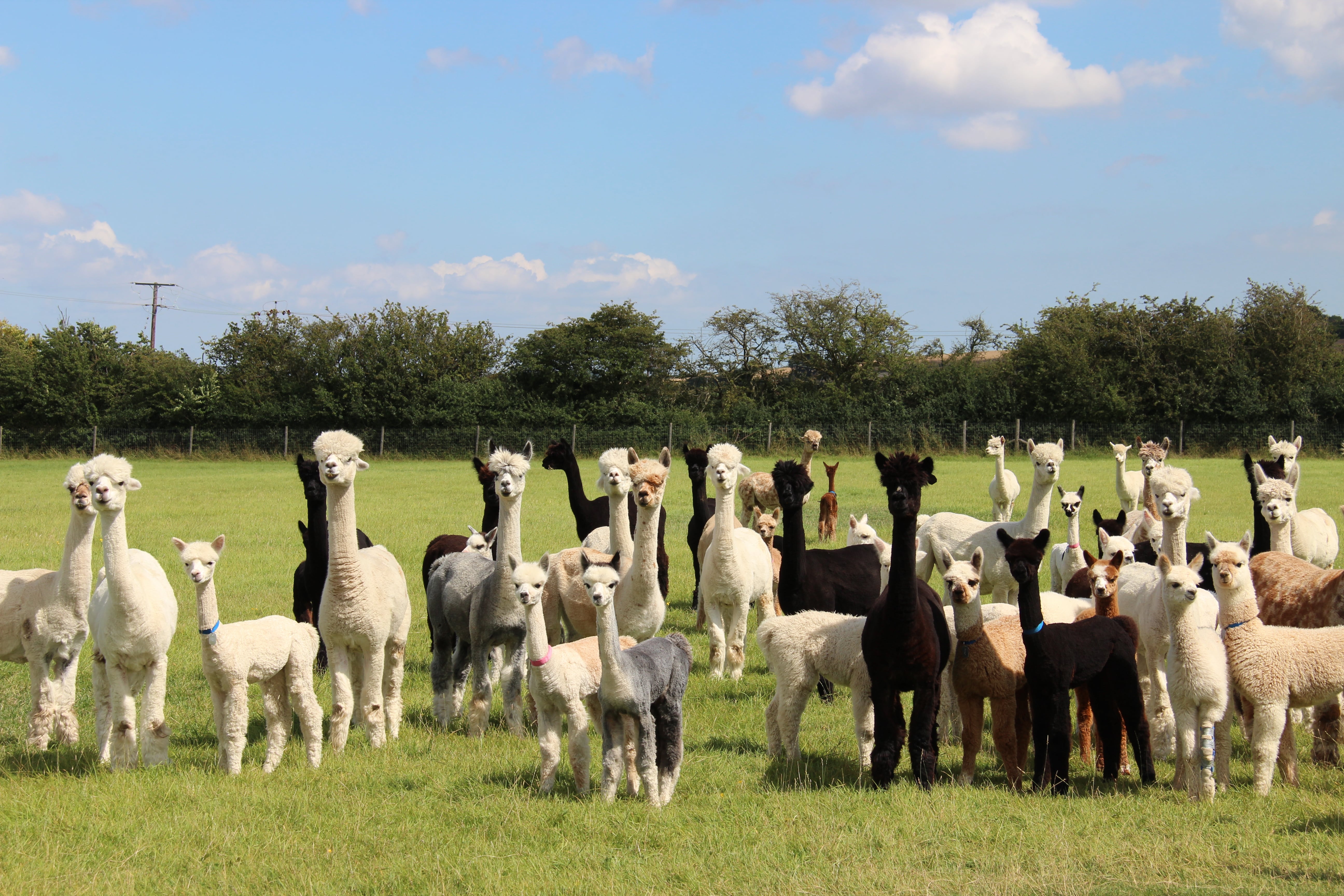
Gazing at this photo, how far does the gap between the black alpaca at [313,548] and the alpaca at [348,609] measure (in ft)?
1.42

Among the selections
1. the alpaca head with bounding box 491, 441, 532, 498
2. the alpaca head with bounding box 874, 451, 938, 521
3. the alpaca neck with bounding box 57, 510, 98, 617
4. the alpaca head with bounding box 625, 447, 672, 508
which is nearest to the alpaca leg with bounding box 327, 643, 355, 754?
the alpaca head with bounding box 491, 441, 532, 498

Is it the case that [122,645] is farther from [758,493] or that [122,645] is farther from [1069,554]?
[758,493]

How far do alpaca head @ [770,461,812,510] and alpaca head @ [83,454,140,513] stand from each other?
15.4 ft

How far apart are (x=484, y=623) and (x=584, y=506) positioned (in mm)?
3659

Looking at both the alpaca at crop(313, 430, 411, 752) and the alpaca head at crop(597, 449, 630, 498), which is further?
the alpaca head at crop(597, 449, 630, 498)

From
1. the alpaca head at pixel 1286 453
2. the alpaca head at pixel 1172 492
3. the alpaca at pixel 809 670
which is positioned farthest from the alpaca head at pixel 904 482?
the alpaca head at pixel 1286 453

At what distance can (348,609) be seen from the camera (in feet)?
22.4

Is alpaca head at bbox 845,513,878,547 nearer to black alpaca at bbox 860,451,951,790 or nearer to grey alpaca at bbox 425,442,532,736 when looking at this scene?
black alpaca at bbox 860,451,951,790

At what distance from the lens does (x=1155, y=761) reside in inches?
270

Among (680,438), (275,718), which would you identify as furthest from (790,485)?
(680,438)

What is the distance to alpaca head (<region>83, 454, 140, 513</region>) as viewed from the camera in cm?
637

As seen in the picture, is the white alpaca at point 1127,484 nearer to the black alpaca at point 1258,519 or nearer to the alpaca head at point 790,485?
the black alpaca at point 1258,519

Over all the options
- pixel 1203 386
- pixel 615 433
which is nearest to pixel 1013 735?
pixel 615 433

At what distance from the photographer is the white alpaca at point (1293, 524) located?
898 centimetres
